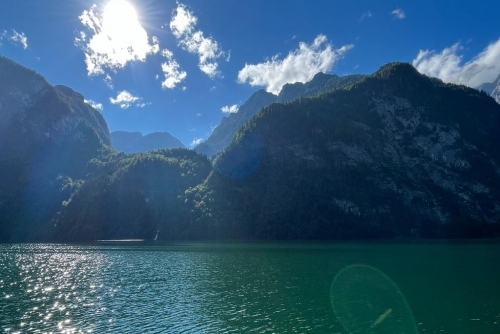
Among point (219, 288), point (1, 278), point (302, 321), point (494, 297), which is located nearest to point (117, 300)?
point (219, 288)

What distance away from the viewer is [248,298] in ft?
200

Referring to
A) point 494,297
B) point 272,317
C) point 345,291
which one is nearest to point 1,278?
point 272,317

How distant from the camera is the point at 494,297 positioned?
188 feet

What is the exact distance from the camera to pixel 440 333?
41.1 meters

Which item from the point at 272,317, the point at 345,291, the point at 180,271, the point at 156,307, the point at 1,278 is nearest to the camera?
the point at 272,317

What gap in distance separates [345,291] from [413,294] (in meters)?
11.9

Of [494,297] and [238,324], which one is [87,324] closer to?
[238,324]

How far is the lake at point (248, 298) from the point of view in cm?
4522

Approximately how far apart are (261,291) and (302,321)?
20.3m

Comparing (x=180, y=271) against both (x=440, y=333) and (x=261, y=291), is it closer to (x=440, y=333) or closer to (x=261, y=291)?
(x=261, y=291)

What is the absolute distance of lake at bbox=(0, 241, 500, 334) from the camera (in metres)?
45.2

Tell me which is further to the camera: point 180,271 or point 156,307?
point 180,271

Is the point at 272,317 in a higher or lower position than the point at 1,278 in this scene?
lower

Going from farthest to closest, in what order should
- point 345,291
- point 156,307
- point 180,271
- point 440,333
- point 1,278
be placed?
point 180,271 → point 1,278 → point 345,291 → point 156,307 → point 440,333
